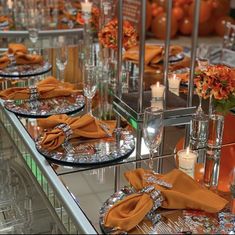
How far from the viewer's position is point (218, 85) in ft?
4.69

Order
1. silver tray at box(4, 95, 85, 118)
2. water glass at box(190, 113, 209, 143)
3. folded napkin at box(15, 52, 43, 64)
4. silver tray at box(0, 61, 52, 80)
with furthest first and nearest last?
folded napkin at box(15, 52, 43, 64) → silver tray at box(0, 61, 52, 80) → silver tray at box(4, 95, 85, 118) → water glass at box(190, 113, 209, 143)

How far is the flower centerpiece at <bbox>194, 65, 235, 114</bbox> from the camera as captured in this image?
143 centimetres

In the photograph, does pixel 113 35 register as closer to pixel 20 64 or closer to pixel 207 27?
pixel 20 64

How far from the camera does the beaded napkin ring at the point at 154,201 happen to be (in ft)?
3.54

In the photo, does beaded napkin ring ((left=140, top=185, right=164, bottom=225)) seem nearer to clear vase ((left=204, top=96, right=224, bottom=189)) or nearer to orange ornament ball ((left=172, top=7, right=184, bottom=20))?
clear vase ((left=204, top=96, right=224, bottom=189))

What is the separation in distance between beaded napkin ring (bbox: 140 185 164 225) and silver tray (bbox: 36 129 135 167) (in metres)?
0.26

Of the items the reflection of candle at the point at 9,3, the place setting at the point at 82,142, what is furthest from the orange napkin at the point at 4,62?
the reflection of candle at the point at 9,3

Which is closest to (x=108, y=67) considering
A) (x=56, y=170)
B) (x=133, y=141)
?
(x=133, y=141)

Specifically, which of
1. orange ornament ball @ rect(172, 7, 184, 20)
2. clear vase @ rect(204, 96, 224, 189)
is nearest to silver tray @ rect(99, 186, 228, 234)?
clear vase @ rect(204, 96, 224, 189)

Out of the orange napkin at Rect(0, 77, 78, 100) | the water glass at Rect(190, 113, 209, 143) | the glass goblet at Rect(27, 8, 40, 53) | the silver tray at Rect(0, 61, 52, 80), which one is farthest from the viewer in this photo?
the glass goblet at Rect(27, 8, 40, 53)

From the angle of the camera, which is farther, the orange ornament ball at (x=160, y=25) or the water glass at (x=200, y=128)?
the orange ornament ball at (x=160, y=25)

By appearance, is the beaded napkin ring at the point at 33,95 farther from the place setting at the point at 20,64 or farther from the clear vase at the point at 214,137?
the clear vase at the point at 214,137

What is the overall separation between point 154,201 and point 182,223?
0.24ft

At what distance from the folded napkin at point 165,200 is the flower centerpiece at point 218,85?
0.34 metres
